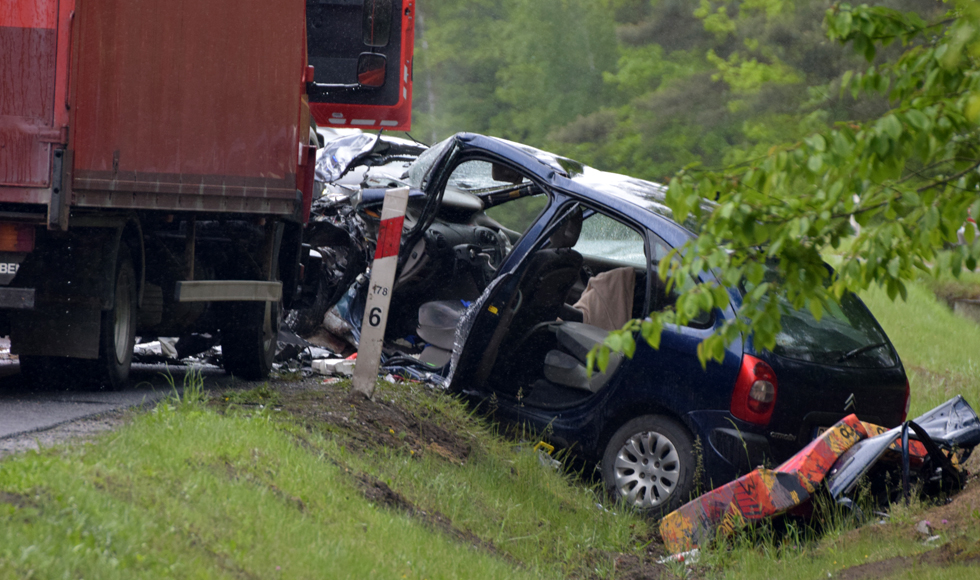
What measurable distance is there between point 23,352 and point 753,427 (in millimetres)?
4481

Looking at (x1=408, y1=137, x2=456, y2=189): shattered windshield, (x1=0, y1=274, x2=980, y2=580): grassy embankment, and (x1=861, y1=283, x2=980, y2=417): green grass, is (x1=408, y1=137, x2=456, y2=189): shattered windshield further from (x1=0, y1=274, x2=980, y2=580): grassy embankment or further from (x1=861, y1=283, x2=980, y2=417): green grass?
(x1=861, y1=283, x2=980, y2=417): green grass

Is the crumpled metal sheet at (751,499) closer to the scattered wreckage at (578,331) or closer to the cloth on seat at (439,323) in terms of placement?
the scattered wreckage at (578,331)

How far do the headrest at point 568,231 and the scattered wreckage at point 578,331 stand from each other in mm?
11

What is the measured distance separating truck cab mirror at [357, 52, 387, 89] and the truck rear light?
4.65 meters

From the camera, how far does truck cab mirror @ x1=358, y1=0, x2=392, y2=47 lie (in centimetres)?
1001

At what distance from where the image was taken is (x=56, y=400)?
6.18 m

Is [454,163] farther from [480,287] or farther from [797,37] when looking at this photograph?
[797,37]

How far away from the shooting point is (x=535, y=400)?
286 inches

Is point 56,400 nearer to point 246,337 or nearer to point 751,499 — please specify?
point 246,337

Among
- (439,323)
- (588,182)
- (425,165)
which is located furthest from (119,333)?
(588,182)

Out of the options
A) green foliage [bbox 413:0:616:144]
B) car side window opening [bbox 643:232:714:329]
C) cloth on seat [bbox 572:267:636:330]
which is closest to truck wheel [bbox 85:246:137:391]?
cloth on seat [bbox 572:267:636:330]

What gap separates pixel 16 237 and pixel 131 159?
2.61ft

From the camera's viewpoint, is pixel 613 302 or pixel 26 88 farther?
pixel 613 302

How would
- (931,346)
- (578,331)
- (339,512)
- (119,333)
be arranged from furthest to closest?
(931,346), (578,331), (119,333), (339,512)
